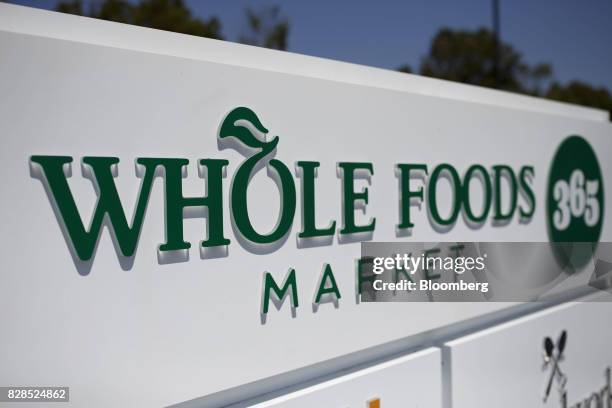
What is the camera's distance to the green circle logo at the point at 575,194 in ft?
12.0

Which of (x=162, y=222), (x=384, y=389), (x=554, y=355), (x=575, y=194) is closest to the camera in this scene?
(x=162, y=222)

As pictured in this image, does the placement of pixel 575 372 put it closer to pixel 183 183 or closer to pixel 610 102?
pixel 183 183

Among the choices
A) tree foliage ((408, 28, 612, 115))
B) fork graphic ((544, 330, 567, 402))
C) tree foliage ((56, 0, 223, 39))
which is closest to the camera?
fork graphic ((544, 330, 567, 402))

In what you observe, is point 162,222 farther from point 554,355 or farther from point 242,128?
point 554,355

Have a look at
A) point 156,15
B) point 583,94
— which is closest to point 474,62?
point 583,94

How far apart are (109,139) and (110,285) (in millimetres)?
450

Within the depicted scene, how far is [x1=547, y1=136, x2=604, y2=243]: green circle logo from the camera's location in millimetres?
3660

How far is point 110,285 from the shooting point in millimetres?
1745

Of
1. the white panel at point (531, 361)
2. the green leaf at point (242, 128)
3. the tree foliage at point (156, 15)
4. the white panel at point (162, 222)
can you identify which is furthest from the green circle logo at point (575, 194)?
the tree foliage at point (156, 15)

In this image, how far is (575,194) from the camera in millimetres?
3844

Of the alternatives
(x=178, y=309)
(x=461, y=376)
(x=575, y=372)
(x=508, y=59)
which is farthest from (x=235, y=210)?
(x=508, y=59)

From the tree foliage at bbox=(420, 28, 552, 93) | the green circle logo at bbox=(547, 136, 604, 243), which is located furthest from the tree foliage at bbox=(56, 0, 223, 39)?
the green circle logo at bbox=(547, 136, 604, 243)

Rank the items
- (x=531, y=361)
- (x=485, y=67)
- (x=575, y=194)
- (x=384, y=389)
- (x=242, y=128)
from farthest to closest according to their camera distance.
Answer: (x=485, y=67)
(x=575, y=194)
(x=531, y=361)
(x=384, y=389)
(x=242, y=128)

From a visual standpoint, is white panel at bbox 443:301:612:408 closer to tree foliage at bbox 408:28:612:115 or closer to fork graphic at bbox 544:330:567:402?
fork graphic at bbox 544:330:567:402
